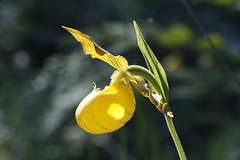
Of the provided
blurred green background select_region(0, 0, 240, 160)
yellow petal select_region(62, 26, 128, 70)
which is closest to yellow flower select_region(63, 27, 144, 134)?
yellow petal select_region(62, 26, 128, 70)

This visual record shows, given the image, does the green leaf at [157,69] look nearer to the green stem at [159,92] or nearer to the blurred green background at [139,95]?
the green stem at [159,92]

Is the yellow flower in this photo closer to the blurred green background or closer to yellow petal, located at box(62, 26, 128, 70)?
yellow petal, located at box(62, 26, 128, 70)

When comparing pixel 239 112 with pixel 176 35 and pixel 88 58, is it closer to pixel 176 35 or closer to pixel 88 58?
pixel 176 35

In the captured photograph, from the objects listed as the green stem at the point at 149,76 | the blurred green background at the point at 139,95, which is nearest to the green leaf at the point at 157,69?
the green stem at the point at 149,76

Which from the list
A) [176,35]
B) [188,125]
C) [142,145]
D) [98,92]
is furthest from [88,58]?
[98,92]

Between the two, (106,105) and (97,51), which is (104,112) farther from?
(97,51)

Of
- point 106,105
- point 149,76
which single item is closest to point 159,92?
point 149,76

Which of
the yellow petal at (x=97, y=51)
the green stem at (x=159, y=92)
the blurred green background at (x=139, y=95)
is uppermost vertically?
the blurred green background at (x=139, y=95)
